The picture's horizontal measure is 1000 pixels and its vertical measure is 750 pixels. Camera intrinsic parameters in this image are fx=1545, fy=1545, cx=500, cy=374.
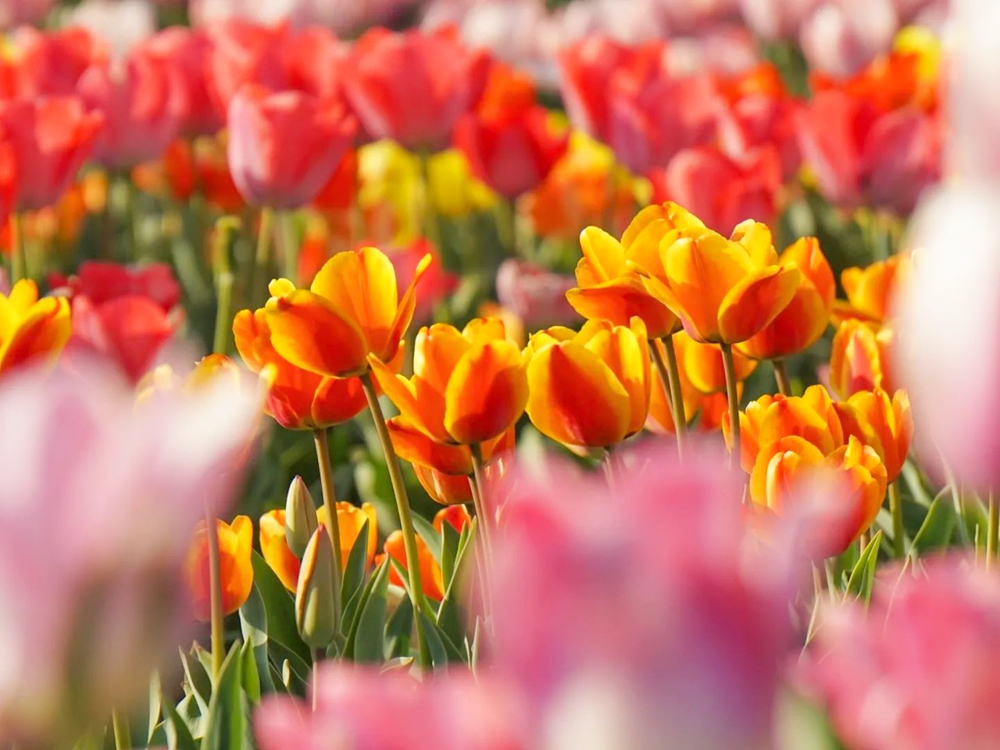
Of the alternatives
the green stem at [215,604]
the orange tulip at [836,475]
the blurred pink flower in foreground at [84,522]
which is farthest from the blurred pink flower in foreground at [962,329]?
the green stem at [215,604]

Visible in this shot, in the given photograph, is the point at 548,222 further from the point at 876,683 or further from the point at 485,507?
the point at 876,683

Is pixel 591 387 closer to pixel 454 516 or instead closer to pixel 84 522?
pixel 454 516

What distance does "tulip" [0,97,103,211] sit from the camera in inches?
69.2

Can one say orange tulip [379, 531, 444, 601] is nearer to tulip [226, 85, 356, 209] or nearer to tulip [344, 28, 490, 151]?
tulip [226, 85, 356, 209]

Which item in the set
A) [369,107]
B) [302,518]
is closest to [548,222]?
[369,107]

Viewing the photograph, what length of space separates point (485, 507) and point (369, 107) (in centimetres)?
123

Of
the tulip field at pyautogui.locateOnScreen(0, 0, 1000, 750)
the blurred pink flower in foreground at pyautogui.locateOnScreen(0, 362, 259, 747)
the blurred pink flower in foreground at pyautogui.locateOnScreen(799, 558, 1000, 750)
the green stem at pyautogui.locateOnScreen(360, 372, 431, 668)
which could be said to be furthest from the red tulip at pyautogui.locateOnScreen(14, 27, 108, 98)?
the blurred pink flower in foreground at pyautogui.locateOnScreen(799, 558, 1000, 750)

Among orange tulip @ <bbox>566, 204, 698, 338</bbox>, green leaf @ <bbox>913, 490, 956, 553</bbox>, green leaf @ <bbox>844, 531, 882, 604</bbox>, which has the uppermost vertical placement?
orange tulip @ <bbox>566, 204, 698, 338</bbox>

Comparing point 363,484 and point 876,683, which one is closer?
point 876,683

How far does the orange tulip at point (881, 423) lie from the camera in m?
0.95

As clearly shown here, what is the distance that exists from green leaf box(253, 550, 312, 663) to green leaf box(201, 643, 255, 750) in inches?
9.2

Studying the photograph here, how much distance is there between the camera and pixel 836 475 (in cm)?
81

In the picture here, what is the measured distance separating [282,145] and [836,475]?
1050 millimetres

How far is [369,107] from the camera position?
2.02 metres
